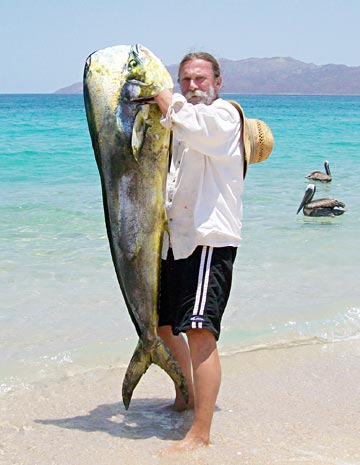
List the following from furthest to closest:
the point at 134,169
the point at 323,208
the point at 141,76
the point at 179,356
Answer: the point at 323,208 → the point at 179,356 → the point at 134,169 → the point at 141,76

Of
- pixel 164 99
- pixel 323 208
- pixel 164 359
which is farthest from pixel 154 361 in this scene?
pixel 323 208

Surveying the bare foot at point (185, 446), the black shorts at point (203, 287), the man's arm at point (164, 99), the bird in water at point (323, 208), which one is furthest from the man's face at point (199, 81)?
the bird in water at point (323, 208)

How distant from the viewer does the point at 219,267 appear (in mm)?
3646

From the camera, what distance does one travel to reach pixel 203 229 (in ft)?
11.7

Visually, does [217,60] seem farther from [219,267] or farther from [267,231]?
[267,231]

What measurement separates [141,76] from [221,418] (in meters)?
Answer: 1.86

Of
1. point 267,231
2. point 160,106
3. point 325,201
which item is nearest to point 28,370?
point 160,106

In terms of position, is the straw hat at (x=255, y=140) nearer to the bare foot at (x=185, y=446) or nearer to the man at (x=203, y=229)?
the man at (x=203, y=229)

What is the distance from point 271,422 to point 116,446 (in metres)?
0.83

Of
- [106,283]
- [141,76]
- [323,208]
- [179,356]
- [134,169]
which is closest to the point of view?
[141,76]

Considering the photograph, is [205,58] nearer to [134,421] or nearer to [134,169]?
[134,169]

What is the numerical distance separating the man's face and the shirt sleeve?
11 centimetres

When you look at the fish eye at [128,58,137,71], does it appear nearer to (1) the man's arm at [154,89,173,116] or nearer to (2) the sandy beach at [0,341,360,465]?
(1) the man's arm at [154,89,173,116]

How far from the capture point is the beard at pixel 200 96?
3621 millimetres
